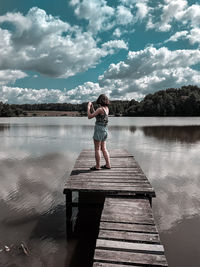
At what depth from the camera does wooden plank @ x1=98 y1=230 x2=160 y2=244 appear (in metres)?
2.93

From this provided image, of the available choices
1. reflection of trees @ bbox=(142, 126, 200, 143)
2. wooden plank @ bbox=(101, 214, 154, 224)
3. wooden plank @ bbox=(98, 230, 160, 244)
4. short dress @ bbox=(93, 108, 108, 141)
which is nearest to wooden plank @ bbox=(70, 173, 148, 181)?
short dress @ bbox=(93, 108, 108, 141)

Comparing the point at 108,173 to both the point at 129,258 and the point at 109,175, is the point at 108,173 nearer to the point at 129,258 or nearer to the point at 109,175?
the point at 109,175

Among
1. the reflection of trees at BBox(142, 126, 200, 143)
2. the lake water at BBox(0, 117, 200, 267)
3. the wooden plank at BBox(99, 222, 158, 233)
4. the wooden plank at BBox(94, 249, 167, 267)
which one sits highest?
the wooden plank at BBox(99, 222, 158, 233)

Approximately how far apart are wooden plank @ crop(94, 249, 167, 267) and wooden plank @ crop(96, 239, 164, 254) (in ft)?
0.25

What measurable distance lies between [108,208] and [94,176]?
156 cm

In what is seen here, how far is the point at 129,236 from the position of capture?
9.98 feet

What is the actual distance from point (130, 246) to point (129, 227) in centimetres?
47

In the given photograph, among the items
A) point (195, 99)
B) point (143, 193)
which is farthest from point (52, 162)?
point (195, 99)

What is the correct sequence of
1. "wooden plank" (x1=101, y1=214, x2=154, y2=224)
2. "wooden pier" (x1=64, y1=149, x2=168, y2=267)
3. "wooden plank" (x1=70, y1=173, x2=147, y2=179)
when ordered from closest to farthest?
"wooden pier" (x1=64, y1=149, x2=168, y2=267) → "wooden plank" (x1=101, y1=214, x2=154, y2=224) → "wooden plank" (x1=70, y1=173, x2=147, y2=179)

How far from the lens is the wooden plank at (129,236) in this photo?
293 centimetres

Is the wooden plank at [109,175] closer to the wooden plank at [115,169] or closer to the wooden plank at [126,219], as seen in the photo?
the wooden plank at [115,169]

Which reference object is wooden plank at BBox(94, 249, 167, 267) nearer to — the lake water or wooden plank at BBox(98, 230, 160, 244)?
wooden plank at BBox(98, 230, 160, 244)

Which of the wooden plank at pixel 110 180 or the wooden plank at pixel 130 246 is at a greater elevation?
the wooden plank at pixel 110 180

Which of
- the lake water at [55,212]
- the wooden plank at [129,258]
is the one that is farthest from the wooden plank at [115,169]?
the wooden plank at [129,258]
